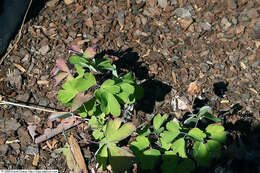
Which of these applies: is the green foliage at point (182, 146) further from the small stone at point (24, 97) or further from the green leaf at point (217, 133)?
the small stone at point (24, 97)

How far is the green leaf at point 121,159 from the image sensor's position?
6.06 feet

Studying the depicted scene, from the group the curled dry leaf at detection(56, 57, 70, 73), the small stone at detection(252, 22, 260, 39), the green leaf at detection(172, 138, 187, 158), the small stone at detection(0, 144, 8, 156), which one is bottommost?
the small stone at detection(0, 144, 8, 156)

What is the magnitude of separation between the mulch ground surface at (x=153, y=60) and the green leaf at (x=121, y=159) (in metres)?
0.43

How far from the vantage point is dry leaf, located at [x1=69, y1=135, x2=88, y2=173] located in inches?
84.4

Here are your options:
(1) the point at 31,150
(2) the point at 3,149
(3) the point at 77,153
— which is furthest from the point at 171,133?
(2) the point at 3,149

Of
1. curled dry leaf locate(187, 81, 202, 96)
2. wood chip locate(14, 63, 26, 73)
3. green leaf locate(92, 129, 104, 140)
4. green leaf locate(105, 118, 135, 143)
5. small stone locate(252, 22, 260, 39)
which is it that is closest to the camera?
green leaf locate(105, 118, 135, 143)

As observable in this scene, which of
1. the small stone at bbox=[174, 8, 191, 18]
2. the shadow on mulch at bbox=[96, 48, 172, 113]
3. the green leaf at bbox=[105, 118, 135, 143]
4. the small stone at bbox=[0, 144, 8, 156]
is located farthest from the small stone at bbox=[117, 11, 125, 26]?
the small stone at bbox=[0, 144, 8, 156]

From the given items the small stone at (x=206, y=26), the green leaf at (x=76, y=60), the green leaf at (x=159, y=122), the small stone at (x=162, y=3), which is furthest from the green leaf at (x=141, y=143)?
the small stone at (x=162, y=3)

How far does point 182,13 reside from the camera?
2869 millimetres

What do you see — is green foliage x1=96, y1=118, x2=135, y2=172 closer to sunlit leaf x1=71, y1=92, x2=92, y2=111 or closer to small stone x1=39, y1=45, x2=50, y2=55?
sunlit leaf x1=71, y1=92, x2=92, y2=111

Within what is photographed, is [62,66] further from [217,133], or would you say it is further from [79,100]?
[217,133]

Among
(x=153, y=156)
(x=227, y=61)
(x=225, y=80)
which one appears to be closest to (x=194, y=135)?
(x=153, y=156)

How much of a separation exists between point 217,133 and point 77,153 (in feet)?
3.06

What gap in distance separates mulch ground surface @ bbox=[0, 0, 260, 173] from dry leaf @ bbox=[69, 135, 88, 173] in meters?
0.06
